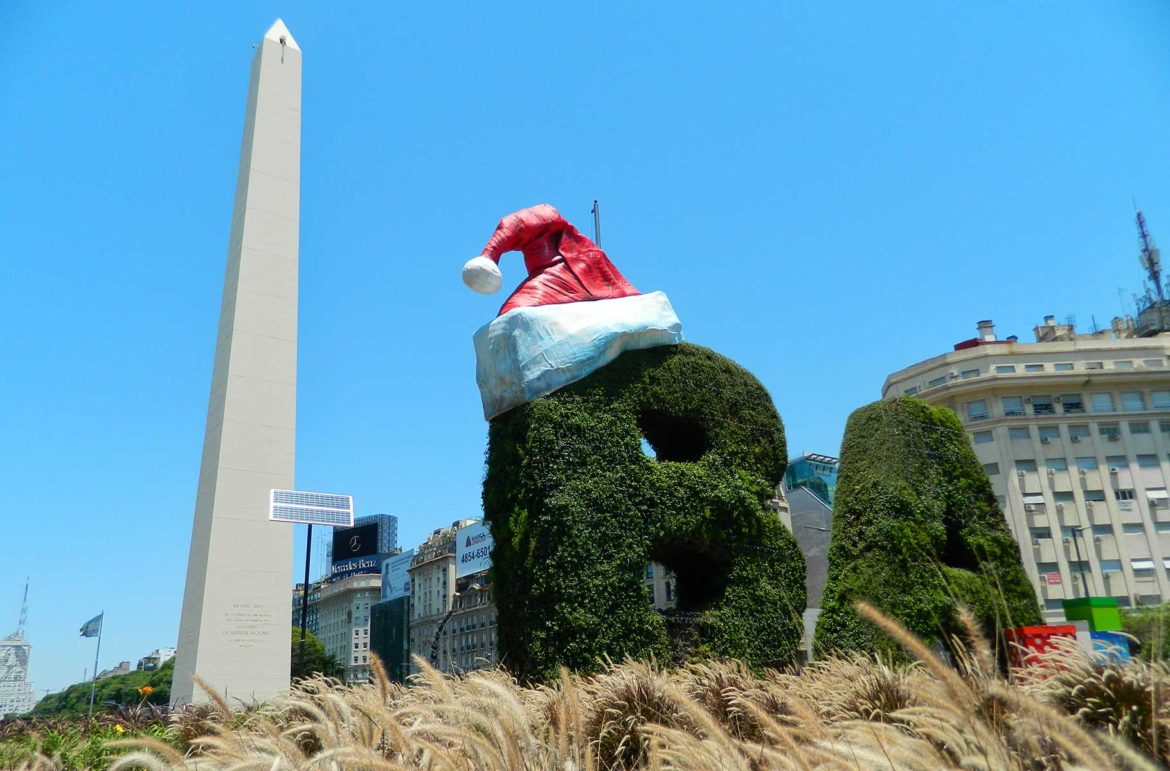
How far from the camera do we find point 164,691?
59.6 meters

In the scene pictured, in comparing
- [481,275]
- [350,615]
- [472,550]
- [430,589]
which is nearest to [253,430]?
[481,275]

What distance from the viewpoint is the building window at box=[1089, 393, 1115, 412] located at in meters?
42.8

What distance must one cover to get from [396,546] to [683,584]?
121 metres

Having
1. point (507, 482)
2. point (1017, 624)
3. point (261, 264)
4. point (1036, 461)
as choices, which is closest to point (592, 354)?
point (507, 482)

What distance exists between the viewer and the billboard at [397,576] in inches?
3196

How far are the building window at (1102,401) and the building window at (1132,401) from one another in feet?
1.87

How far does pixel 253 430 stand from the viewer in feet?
59.7

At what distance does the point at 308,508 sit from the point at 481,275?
27.5 ft

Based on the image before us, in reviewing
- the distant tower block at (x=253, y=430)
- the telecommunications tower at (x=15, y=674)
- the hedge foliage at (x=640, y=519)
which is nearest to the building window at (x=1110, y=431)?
the hedge foliage at (x=640, y=519)

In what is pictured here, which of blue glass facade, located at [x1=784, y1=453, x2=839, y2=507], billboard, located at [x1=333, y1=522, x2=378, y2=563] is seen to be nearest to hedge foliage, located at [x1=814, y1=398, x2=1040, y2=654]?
billboard, located at [x1=333, y1=522, x2=378, y2=563]

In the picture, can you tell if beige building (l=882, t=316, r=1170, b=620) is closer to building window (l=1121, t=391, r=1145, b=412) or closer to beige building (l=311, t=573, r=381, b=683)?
building window (l=1121, t=391, r=1145, b=412)

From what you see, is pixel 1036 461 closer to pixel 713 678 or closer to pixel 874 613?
pixel 713 678

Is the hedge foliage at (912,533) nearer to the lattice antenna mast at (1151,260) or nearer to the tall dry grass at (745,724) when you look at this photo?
the tall dry grass at (745,724)

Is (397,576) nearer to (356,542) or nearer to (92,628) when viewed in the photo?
(356,542)
